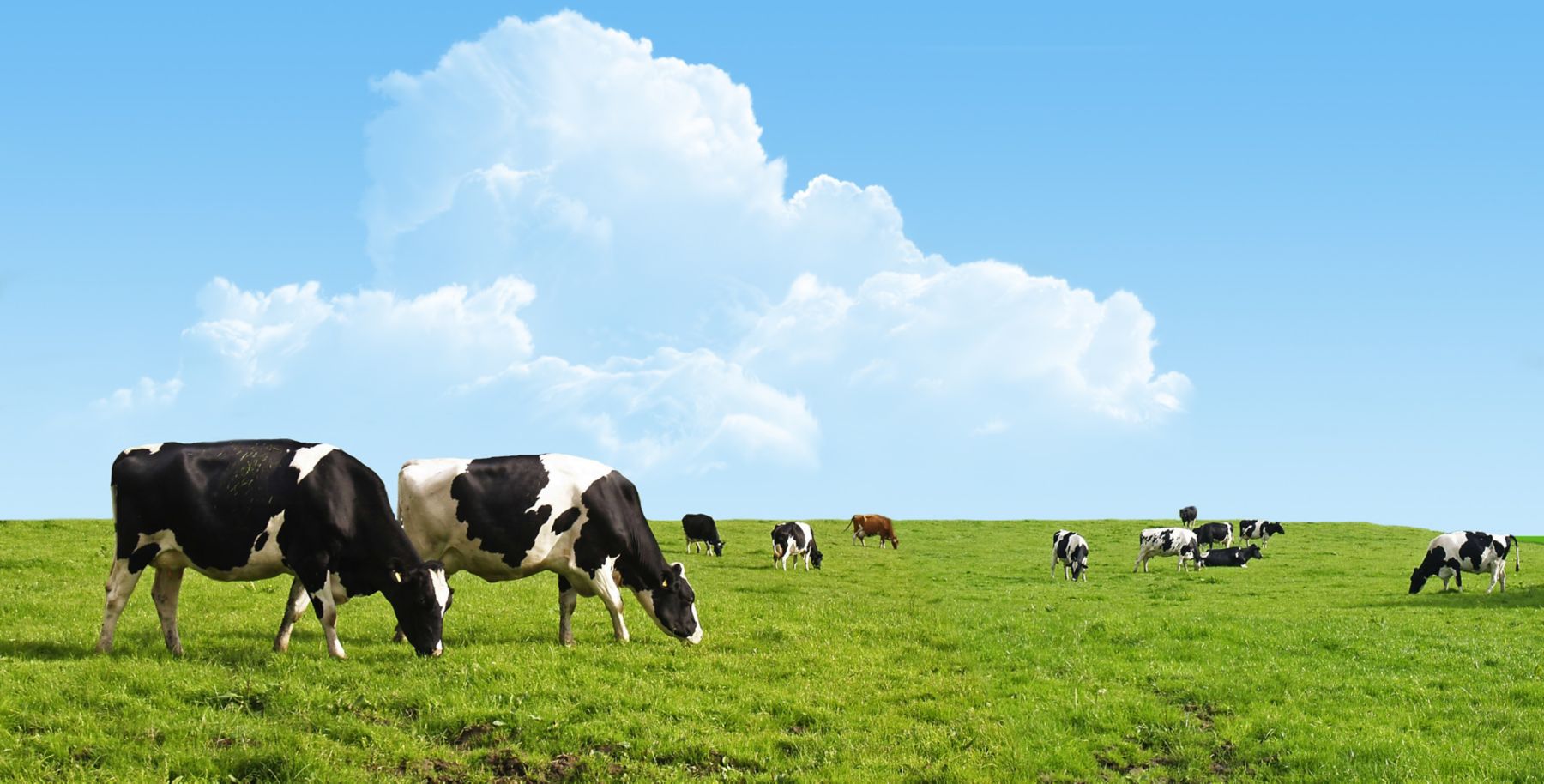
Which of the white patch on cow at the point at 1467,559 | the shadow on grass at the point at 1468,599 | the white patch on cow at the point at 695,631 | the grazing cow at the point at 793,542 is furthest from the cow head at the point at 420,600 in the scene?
the white patch on cow at the point at 1467,559

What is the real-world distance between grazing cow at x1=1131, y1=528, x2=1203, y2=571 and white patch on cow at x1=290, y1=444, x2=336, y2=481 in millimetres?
35732

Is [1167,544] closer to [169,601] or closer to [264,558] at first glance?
[264,558]

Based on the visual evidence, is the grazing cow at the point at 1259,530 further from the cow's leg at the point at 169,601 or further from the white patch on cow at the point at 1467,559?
the cow's leg at the point at 169,601

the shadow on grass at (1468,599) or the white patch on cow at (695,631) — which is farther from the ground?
the white patch on cow at (695,631)

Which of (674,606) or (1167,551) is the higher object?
(1167,551)

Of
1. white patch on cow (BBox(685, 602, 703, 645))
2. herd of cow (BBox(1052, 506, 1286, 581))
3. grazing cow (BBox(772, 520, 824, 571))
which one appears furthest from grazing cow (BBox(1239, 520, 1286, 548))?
white patch on cow (BBox(685, 602, 703, 645))

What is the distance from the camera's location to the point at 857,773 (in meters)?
11.2

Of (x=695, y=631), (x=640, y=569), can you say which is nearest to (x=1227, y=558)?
(x=695, y=631)

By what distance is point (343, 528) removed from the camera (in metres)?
14.7

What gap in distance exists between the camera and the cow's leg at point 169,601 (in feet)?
48.8

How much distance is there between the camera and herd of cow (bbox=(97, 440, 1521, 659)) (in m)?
14.6

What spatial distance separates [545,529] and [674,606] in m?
2.43

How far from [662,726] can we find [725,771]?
1284 millimetres

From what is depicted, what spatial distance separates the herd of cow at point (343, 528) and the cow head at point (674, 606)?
742mm
